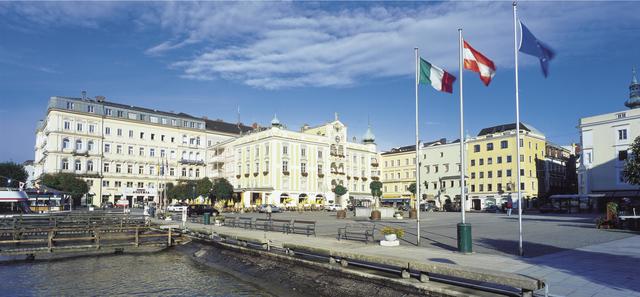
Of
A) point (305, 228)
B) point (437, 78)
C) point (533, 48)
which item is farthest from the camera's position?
point (305, 228)

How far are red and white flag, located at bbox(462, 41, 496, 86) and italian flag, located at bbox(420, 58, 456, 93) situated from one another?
58.1 inches

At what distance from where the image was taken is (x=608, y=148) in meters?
60.5

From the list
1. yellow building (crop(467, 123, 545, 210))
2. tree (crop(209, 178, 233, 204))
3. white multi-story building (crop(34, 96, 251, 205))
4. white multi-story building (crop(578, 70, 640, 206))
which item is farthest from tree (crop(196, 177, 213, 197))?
white multi-story building (crop(578, 70, 640, 206))

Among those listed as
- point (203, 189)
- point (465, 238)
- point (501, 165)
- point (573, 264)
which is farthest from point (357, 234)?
point (501, 165)

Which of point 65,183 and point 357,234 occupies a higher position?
point 65,183

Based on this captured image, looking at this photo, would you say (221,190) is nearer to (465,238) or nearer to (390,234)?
(390,234)

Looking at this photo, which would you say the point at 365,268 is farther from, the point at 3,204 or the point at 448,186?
the point at 448,186

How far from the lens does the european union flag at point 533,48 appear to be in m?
15.2

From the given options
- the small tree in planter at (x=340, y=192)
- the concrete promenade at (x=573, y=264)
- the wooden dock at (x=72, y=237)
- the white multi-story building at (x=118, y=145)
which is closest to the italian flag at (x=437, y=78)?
the concrete promenade at (x=573, y=264)

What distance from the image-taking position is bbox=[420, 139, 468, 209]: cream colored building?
8462 centimetres

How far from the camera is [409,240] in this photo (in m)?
20.9

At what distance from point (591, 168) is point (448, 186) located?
2701 centimetres

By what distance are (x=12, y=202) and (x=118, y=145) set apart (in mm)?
47753

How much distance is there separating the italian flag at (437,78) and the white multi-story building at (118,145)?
59.2 m
